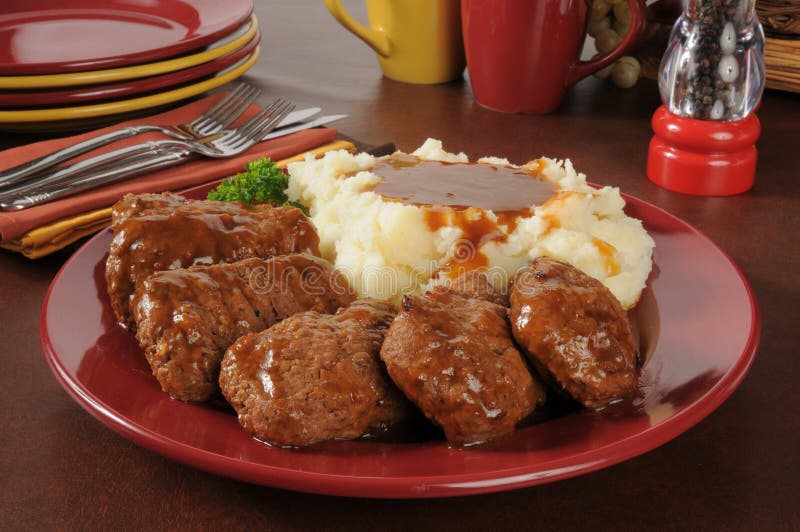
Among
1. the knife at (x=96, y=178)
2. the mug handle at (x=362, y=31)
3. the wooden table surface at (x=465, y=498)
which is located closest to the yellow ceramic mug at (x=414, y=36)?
the mug handle at (x=362, y=31)

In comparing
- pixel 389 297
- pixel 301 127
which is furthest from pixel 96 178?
pixel 389 297

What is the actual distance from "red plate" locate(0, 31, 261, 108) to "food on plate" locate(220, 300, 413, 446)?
2.88m

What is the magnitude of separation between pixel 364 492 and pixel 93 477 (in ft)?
2.93

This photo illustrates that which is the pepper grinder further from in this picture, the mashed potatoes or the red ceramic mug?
the mashed potatoes

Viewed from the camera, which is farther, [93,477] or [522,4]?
[522,4]

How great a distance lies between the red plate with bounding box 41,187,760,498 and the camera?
2119 mm

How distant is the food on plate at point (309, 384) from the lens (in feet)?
7.51

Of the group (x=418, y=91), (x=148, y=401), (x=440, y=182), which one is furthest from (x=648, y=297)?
(x=418, y=91)

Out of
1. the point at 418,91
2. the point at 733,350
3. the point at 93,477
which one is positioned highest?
the point at 733,350

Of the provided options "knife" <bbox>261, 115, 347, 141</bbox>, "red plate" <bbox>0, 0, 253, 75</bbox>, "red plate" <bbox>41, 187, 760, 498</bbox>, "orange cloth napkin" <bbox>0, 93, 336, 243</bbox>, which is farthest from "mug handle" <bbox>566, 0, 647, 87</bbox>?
"red plate" <bbox>41, 187, 760, 498</bbox>

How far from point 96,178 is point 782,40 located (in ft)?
13.6

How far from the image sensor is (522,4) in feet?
17.0

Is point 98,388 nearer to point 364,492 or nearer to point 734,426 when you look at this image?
point 364,492

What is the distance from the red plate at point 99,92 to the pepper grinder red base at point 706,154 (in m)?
2.60
